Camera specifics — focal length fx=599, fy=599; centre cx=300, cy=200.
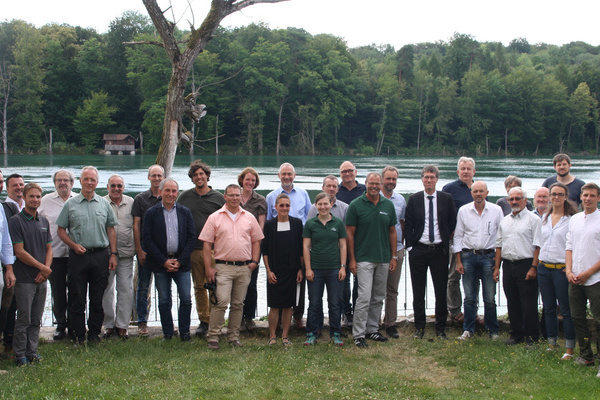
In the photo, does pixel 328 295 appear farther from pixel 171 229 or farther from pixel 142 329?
pixel 142 329

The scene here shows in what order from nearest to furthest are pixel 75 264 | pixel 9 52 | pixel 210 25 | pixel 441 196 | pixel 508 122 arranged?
1. pixel 75 264
2. pixel 441 196
3. pixel 210 25
4. pixel 9 52
5. pixel 508 122

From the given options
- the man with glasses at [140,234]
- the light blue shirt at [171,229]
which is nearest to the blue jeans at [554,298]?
the light blue shirt at [171,229]

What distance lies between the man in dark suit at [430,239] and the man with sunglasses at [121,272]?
3230 millimetres

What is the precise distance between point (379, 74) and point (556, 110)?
2665 cm

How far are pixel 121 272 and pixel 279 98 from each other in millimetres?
72181

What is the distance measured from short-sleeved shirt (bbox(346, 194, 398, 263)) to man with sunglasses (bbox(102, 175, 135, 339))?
2540 millimetres

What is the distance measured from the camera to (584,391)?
5008mm

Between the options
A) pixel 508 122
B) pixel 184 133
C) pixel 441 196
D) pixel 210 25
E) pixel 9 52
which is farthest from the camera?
pixel 508 122

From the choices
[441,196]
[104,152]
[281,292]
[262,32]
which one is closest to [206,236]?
[281,292]

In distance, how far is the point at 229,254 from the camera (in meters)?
6.45

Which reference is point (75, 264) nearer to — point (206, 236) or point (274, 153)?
point (206, 236)

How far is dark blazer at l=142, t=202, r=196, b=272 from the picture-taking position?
652cm

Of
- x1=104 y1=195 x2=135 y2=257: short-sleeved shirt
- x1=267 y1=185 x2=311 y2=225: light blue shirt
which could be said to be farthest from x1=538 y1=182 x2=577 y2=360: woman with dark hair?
x1=104 y1=195 x2=135 y2=257: short-sleeved shirt

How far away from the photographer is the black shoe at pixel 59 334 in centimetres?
666
